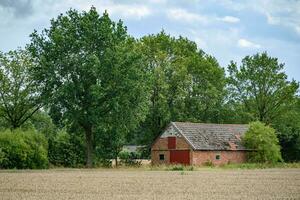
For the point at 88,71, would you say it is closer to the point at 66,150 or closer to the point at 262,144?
the point at 66,150

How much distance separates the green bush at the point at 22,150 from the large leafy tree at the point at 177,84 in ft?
68.3

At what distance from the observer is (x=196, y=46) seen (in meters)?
85.1

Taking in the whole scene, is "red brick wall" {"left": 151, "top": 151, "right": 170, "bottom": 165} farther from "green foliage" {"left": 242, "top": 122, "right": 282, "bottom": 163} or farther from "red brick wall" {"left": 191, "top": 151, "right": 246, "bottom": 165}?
"green foliage" {"left": 242, "top": 122, "right": 282, "bottom": 163}

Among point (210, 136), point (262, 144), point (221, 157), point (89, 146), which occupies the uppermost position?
point (210, 136)

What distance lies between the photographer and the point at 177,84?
77.4 metres

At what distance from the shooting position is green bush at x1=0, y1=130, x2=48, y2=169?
56.2 metres

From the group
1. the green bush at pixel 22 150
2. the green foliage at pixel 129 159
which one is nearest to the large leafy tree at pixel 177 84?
the green foliage at pixel 129 159

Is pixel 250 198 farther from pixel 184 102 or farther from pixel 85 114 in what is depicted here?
pixel 184 102

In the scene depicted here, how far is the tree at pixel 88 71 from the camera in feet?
184

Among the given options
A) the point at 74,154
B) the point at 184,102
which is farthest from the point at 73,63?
the point at 184,102

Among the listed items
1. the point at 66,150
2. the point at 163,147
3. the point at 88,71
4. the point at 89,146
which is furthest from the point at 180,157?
the point at 88,71

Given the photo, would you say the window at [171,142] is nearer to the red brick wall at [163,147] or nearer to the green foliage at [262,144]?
the red brick wall at [163,147]

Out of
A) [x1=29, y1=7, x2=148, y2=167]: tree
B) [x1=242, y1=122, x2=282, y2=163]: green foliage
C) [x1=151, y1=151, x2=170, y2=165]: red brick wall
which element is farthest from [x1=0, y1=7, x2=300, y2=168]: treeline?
[x1=242, y1=122, x2=282, y2=163]: green foliage

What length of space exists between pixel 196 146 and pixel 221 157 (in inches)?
171
